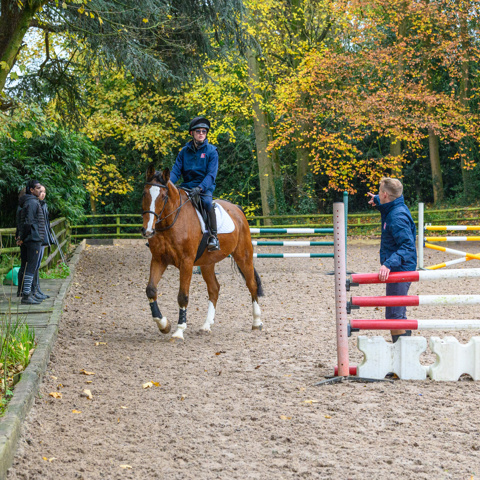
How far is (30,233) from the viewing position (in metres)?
9.21

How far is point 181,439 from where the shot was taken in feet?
13.9

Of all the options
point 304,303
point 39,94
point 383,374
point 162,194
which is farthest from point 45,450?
point 39,94

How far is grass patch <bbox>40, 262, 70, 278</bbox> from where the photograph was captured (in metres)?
12.5

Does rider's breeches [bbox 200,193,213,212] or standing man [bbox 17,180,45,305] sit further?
standing man [bbox 17,180,45,305]

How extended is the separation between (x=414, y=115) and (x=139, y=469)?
21.3m

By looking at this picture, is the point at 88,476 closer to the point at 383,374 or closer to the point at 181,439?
the point at 181,439

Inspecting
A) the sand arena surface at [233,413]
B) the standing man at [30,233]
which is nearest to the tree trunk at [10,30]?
the standing man at [30,233]

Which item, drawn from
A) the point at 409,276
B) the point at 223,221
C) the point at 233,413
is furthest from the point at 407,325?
the point at 223,221

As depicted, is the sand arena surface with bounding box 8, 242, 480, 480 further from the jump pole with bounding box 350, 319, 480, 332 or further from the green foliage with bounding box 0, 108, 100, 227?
the green foliage with bounding box 0, 108, 100, 227

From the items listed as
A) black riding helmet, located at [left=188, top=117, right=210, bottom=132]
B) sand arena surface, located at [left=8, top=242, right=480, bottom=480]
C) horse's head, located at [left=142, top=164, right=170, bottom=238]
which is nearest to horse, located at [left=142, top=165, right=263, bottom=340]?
horse's head, located at [left=142, top=164, right=170, bottom=238]

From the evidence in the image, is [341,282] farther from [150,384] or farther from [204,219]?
[204,219]

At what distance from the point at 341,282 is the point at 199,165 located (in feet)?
10.4

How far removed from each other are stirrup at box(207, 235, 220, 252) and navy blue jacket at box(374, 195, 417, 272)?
2509mm

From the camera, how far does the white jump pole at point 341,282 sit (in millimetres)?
5451
